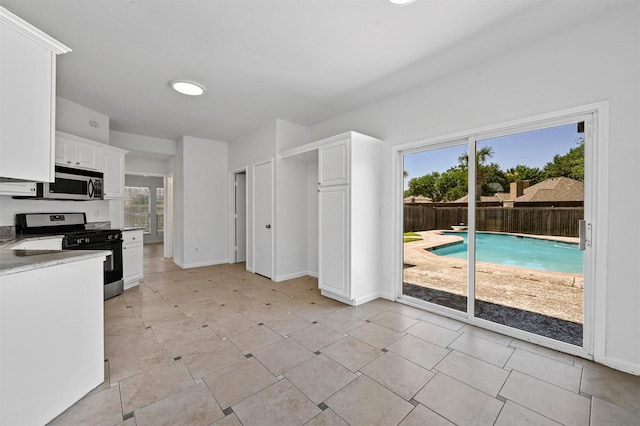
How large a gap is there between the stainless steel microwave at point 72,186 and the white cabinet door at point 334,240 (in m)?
3.25

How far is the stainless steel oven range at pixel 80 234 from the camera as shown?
11.1 feet

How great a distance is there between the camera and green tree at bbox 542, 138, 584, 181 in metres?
2.38

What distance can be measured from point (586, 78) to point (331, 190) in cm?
262

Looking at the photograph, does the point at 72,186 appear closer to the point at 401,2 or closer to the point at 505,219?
the point at 401,2

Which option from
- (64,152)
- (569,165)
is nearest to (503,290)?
(569,165)

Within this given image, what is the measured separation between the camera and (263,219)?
5066mm

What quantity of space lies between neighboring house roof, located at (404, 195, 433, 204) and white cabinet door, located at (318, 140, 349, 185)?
34.5 inches

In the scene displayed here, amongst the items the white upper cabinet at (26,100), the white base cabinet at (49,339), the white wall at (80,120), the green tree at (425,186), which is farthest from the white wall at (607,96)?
the white wall at (80,120)

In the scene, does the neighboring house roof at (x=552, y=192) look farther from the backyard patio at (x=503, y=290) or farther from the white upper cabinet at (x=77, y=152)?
the white upper cabinet at (x=77, y=152)

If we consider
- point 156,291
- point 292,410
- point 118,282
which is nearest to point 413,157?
point 292,410

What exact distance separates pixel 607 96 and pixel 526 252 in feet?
4.74

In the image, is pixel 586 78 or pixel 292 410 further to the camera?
pixel 586 78

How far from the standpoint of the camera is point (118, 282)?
3926mm

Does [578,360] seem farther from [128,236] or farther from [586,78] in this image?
[128,236]
